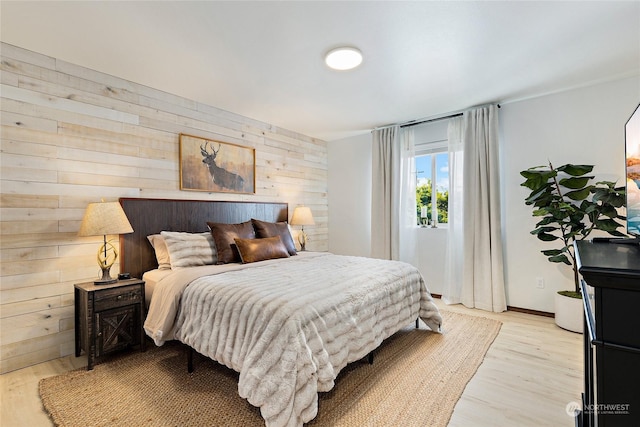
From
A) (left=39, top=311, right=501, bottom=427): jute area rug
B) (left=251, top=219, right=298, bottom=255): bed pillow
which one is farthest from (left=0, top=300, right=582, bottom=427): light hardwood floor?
(left=251, top=219, right=298, bottom=255): bed pillow

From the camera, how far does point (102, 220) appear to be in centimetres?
232

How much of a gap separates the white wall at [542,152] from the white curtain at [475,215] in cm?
17

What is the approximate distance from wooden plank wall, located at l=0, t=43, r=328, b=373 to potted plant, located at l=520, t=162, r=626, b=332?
3862mm

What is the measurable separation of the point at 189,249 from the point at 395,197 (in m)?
2.81

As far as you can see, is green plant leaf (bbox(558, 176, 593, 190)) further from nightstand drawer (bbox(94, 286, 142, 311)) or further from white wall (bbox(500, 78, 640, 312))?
nightstand drawer (bbox(94, 286, 142, 311))

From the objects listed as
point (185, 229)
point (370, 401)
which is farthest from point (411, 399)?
point (185, 229)

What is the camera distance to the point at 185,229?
10.5 ft

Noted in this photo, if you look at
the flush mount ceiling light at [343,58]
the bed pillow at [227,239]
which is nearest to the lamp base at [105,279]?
the bed pillow at [227,239]

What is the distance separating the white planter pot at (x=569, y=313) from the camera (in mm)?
2779

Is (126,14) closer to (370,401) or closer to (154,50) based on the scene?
(154,50)

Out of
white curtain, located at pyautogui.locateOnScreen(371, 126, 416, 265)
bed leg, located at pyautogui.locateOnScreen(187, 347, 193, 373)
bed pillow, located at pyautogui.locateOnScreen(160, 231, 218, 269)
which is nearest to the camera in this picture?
bed leg, located at pyautogui.locateOnScreen(187, 347, 193, 373)

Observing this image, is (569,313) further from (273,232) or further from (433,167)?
(273,232)

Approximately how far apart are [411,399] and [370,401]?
26 cm

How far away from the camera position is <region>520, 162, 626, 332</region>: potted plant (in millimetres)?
2684
